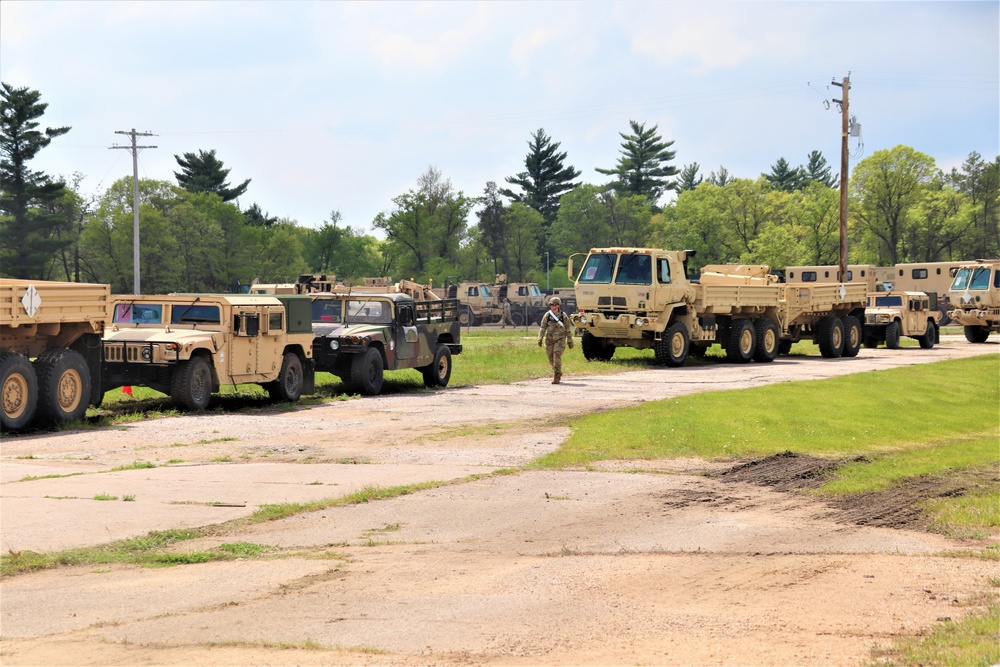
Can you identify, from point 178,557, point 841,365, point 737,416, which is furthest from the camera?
point 841,365

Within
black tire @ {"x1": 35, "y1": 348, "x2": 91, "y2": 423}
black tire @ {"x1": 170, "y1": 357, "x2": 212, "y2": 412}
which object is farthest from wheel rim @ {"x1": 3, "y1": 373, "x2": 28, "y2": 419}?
black tire @ {"x1": 170, "y1": 357, "x2": 212, "y2": 412}

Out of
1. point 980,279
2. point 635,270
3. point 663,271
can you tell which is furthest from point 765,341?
point 980,279

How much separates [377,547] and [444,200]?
91.4m

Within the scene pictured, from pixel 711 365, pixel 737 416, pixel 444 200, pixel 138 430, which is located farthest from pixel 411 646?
pixel 444 200

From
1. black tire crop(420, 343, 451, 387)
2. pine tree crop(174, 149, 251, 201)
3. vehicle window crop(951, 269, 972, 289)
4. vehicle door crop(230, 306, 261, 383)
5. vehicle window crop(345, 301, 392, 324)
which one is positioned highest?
pine tree crop(174, 149, 251, 201)

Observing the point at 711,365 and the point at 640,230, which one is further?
the point at 640,230

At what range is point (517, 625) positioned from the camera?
723cm

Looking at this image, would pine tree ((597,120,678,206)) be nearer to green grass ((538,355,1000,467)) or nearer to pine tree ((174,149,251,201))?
pine tree ((174,149,251,201))

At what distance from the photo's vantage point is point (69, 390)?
16.5m

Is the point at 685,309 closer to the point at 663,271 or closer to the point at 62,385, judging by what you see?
the point at 663,271

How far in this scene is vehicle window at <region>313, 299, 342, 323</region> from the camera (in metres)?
23.0

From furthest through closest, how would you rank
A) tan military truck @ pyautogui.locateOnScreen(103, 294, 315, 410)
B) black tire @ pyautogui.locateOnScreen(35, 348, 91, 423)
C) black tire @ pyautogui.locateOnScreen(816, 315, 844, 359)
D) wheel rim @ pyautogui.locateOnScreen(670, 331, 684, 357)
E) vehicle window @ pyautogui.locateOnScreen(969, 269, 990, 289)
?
vehicle window @ pyautogui.locateOnScreen(969, 269, 990, 289) < black tire @ pyautogui.locateOnScreen(816, 315, 844, 359) < wheel rim @ pyautogui.locateOnScreen(670, 331, 684, 357) < tan military truck @ pyautogui.locateOnScreen(103, 294, 315, 410) < black tire @ pyautogui.locateOnScreen(35, 348, 91, 423)

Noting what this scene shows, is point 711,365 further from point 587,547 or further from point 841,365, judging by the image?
point 587,547

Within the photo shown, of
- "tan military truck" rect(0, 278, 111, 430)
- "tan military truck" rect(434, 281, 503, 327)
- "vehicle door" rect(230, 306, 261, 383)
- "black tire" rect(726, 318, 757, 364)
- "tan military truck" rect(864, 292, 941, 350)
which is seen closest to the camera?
"tan military truck" rect(0, 278, 111, 430)
